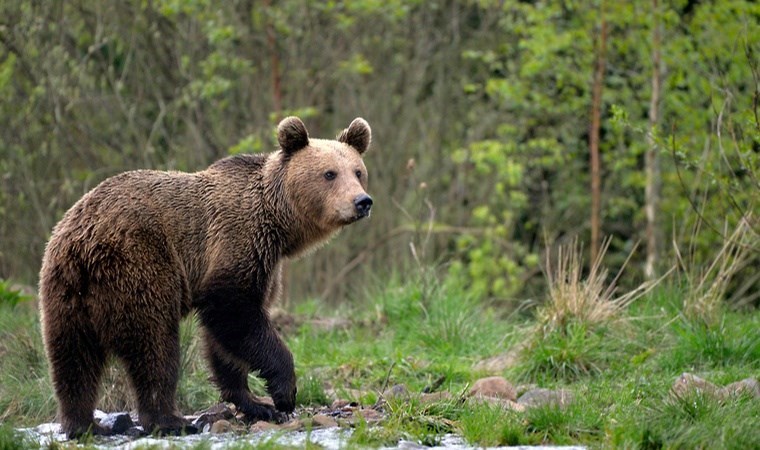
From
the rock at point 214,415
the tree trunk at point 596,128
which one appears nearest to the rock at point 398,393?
the rock at point 214,415

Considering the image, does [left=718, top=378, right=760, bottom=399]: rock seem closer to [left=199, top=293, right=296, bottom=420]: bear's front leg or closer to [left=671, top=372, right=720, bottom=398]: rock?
[left=671, top=372, right=720, bottom=398]: rock

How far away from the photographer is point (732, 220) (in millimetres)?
14398

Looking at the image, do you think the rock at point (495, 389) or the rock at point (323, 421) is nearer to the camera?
the rock at point (323, 421)

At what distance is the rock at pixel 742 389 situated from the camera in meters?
→ 6.68

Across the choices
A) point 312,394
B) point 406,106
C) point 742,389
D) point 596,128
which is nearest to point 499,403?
point 742,389

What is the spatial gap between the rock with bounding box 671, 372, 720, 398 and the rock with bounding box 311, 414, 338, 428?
1.98 m

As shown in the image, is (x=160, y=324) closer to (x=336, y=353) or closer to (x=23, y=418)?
(x=23, y=418)

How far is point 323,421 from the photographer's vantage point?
264 inches

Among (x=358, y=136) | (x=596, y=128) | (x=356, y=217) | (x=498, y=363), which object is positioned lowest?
(x=498, y=363)

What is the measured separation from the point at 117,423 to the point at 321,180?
2.09 metres

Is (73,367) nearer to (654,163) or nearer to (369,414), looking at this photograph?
(369,414)

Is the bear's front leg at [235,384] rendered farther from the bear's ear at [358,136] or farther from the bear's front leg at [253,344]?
the bear's ear at [358,136]

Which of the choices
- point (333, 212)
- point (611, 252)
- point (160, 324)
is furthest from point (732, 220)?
point (160, 324)

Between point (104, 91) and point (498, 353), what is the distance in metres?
7.73
